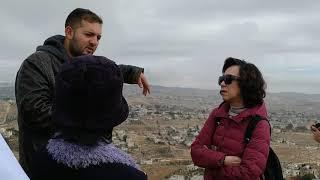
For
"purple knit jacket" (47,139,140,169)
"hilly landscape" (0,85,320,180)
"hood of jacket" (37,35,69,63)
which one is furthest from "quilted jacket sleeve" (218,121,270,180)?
"hilly landscape" (0,85,320,180)

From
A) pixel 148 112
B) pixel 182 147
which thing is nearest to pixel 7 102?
pixel 148 112

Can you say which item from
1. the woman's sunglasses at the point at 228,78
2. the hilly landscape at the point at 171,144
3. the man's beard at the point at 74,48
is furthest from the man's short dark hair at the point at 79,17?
the hilly landscape at the point at 171,144

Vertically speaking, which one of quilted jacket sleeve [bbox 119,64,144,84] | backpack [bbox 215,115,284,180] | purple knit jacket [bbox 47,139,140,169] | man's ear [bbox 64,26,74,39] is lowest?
backpack [bbox 215,115,284,180]

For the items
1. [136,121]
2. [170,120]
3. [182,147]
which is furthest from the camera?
[170,120]

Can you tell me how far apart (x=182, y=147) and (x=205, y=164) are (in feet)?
215

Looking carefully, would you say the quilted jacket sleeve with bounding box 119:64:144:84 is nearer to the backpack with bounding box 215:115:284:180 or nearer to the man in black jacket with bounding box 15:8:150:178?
the man in black jacket with bounding box 15:8:150:178

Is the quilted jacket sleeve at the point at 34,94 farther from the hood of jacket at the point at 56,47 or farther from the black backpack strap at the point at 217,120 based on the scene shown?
the black backpack strap at the point at 217,120

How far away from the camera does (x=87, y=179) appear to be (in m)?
2.13

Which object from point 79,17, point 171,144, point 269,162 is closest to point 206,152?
point 269,162

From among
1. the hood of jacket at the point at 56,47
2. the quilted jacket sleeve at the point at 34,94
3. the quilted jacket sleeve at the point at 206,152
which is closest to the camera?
the quilted jacket sleeve at the point at 34,94

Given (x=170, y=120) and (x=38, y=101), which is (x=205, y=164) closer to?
(x=38, y=101)

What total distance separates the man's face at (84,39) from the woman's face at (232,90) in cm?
114

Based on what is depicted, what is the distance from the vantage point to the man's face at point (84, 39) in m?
3.57

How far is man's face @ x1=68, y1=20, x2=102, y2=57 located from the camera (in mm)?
3570
